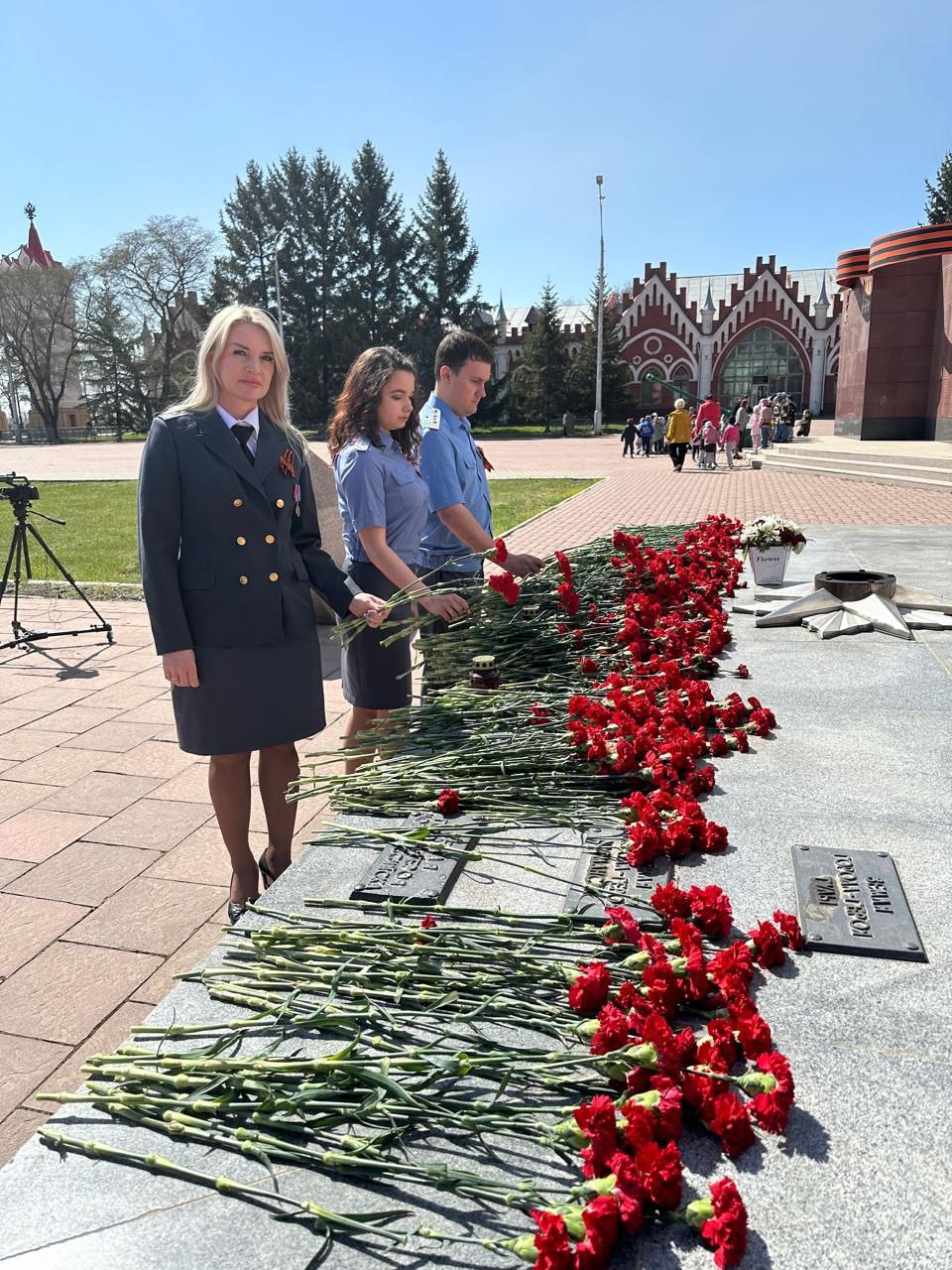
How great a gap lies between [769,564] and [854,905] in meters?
3.26

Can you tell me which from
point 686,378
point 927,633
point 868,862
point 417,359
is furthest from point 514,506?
point 686,378

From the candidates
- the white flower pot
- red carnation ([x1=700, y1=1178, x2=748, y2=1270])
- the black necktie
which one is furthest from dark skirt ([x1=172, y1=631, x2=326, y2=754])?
the white flower pot

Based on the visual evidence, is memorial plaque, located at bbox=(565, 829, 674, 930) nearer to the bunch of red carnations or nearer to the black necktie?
the bunch of red carnations

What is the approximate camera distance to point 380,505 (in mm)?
3189

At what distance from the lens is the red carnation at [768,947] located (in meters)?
1.63

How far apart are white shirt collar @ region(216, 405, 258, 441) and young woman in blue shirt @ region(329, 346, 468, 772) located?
444 mm

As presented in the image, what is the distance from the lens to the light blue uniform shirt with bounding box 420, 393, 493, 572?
338 centimetres

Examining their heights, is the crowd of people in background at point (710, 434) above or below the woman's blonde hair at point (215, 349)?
below

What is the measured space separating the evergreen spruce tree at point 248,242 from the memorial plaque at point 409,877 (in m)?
49.8

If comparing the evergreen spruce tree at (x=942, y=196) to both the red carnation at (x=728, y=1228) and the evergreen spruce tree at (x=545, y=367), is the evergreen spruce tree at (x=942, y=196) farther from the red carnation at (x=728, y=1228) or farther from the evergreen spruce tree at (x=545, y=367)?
the red carnation at (x=728, y=1228)

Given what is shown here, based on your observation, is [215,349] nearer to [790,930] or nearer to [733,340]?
[790,930]

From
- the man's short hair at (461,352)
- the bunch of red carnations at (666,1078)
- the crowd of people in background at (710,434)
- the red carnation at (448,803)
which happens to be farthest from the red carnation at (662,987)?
the crowd of people in background at (710,434)

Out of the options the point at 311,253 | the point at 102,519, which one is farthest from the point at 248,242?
the point at 102,519

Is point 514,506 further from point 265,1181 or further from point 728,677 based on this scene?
point 265,1181
